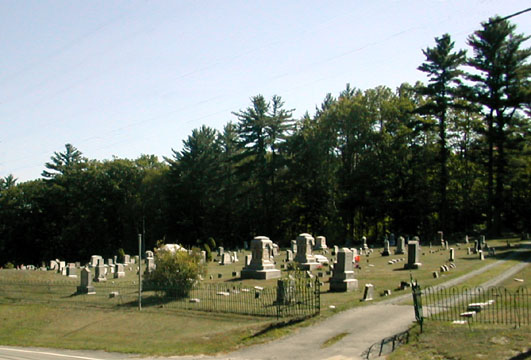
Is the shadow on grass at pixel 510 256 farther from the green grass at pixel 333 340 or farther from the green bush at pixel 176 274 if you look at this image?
the green grass at pixel 333 340

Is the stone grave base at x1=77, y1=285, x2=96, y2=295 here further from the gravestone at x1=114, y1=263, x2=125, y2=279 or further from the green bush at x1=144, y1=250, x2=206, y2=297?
the gravestone at x1=114, y1=263, x2=125, y2=279

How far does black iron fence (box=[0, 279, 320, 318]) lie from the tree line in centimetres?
1468

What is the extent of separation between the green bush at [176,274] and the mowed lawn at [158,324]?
4.74 ft

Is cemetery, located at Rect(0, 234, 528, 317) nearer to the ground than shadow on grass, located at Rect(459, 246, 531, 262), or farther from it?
nearer to the ground

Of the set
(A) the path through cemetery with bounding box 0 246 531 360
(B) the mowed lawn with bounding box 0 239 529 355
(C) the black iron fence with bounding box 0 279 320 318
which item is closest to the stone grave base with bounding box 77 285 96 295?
(C) the black iron fence with bounding box 0 279 320 318

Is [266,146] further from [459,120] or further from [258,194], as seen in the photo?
[459,120]

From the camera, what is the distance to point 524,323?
12844mm

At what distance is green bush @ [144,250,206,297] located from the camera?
2211cm

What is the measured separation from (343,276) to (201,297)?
5913 millimetres

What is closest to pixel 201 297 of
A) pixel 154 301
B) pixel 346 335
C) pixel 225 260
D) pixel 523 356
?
pixel 154 301

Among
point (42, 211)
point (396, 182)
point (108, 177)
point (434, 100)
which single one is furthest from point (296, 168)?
point (42, 211)

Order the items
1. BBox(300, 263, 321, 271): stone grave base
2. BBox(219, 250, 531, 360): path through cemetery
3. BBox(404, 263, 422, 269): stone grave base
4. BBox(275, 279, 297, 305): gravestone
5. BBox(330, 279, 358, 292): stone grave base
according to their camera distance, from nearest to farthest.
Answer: BBox(219, 250, 531, 360): path through cemetery → BBox(275, 279, 297, 305): gravestone → BBox(330, 279, 358, 292): stone grave base → BBox(404, 263, 422, 269): stone grave base → BBox(300, 263, 321, 271): stone grave base

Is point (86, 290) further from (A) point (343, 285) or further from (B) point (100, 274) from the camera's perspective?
(A) point (343, 285)

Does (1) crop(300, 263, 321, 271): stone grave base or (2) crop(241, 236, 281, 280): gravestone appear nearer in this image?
(2) crop(241, 236, 281, 280): gravestone
